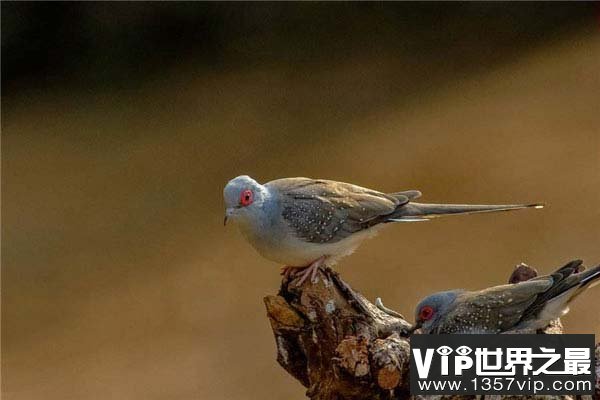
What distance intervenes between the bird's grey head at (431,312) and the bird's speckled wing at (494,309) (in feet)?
0.07

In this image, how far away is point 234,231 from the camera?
6199 mm

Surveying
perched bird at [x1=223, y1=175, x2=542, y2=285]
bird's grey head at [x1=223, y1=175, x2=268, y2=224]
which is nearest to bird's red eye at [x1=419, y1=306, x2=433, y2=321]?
perched bird at [x1=223, y1=175, x2=542, y2=285]

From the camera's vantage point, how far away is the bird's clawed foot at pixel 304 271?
2603 millimetres

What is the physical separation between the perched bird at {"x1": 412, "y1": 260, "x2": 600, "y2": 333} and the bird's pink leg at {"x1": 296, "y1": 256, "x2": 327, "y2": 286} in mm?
323

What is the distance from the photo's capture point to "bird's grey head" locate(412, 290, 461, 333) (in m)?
2.51

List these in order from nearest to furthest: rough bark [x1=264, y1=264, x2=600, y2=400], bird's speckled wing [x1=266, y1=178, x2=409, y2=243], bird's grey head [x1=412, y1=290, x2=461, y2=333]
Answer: rough bark [x1=264, y1=264, x2=600, y2=400] → bird's grey head [x1=412, y1=290, x2=461, y2=333] → bird's speckled wing [x1=266, y1=178, x2=409, y2=243]

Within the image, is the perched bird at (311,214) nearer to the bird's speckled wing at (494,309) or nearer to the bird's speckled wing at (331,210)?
the bird's speckled wing at (331,210)

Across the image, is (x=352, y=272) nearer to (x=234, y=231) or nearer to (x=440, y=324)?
(x=234, y=231)

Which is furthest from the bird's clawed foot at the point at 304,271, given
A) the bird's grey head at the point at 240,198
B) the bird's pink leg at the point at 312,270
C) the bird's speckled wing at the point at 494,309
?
the bird's speckled wing at the point at 494,309

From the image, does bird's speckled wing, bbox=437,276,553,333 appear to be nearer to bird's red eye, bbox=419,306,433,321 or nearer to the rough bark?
bird's red eye, bbox=419,306,433,321

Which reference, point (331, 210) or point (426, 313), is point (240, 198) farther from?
point (426, 313)

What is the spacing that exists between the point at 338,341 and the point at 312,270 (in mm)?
245

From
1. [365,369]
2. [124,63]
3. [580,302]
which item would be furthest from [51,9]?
[365,369]

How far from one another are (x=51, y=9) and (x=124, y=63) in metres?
0.76
